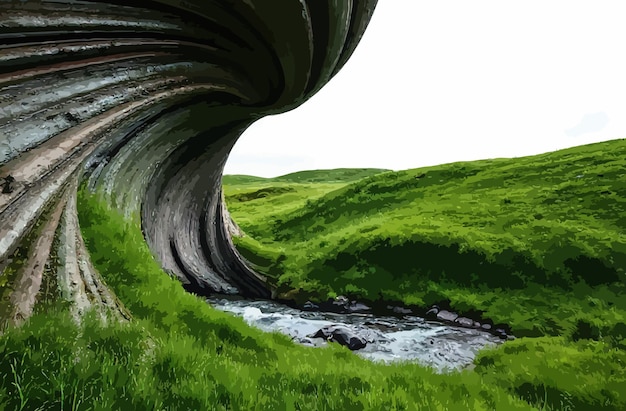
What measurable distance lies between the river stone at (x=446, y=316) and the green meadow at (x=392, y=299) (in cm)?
55

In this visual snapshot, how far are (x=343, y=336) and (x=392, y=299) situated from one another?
7.50 metres

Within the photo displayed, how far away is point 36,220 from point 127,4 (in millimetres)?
3937

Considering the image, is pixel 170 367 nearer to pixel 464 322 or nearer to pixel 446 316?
pixel 464 322

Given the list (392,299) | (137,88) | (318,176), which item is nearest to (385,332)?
(392,299)

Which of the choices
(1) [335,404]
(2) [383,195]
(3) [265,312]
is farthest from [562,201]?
(1) [335,404]

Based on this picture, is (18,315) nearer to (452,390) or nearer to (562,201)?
(452,390)

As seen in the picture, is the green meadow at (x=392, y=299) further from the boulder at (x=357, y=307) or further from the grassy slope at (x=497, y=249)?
the boulder at (x=357, y=307)

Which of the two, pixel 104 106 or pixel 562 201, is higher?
pixel 104 106

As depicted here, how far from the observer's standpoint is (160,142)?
1388 cm

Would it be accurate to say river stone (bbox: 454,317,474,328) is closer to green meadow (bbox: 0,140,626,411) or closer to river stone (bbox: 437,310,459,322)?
river stone (bbox: 437,310,459,322)

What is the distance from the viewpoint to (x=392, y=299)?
72.9ft

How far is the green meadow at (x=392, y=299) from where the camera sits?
4562 mm

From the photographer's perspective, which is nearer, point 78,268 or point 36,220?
point 36,220

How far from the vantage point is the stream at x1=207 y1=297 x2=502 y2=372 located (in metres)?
14.3
